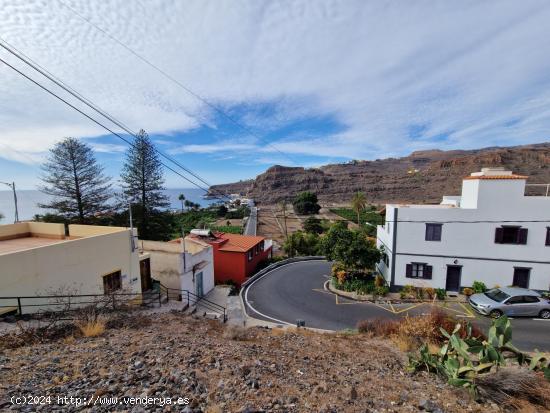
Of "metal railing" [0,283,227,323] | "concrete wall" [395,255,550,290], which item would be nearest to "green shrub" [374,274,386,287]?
"concrete wall" [395,255,550,290]

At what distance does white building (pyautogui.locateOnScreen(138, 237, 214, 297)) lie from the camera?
13617 mm

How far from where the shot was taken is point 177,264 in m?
13.6

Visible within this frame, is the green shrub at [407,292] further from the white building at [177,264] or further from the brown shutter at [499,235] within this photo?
the white building at [177,264]

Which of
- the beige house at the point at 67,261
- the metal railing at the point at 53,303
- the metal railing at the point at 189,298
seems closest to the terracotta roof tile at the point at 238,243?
the metal railing at the point at 189,298

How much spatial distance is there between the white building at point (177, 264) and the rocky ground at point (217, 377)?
6.93 metres

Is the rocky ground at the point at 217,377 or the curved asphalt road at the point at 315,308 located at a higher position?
the rocky ground at the point at 217,377

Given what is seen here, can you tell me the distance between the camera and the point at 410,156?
189 metres

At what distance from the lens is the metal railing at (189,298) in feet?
43.2

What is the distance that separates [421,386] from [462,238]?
44.6ft

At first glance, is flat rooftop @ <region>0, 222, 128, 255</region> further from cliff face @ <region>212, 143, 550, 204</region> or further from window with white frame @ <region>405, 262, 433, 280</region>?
cliff face @ <region>212, 143, 550, 204</region>

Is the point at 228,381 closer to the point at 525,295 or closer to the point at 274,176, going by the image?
the point at 525,295

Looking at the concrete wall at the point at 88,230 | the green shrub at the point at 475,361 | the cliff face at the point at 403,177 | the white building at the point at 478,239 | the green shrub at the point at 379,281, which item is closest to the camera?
the green shrub at the point at 475,361

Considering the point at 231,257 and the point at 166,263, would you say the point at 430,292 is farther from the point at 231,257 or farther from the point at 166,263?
the point at 166,263

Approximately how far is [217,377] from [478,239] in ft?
55.7
